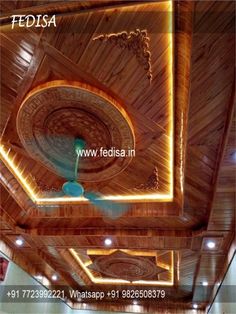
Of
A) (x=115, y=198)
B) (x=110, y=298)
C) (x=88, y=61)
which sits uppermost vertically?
(x=88, y=61)

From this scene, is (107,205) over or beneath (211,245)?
over

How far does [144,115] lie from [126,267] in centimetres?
369

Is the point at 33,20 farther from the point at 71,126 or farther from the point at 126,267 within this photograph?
the point at 126,267

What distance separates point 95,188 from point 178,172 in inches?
36.8

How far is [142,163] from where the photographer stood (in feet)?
11.2

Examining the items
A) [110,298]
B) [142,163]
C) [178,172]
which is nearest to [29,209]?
[142,163]

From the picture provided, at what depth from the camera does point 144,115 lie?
9.32 feet

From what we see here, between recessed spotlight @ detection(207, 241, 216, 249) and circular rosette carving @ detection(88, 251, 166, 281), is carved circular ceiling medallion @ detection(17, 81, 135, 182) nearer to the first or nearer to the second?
recessed spotlight @ detection(207, 241, 216, 249)

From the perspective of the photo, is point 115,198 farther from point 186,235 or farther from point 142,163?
point 186,235

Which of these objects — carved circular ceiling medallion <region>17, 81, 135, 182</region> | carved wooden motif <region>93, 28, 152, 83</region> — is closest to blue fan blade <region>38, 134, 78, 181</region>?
carved circular ceiling medallion <region>17, 81, 135, 182</region>

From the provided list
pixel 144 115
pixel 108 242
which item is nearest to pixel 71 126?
pixel 144 115

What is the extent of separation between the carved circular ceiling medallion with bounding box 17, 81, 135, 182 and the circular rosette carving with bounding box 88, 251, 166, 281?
230 centimetres

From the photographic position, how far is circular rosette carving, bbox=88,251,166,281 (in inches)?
216

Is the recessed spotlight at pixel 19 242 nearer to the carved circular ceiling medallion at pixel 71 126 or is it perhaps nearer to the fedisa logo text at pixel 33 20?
the carved circular ceiling medallion at pixel 71 126
